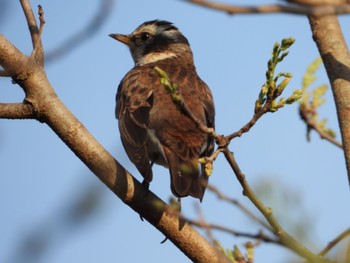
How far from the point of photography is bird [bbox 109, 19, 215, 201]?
18.4ft

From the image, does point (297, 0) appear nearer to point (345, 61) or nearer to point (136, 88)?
point (345, 61)

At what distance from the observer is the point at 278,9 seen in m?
2.17

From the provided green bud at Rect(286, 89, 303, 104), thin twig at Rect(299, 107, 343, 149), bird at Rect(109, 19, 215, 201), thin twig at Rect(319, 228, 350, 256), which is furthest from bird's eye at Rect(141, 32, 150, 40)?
thin twig at Rect(319, 228, 350, 256)

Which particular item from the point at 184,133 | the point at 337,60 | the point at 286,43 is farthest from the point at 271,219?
the point at 184,133

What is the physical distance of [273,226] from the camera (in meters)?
3.33

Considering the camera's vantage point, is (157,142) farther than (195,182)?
Yes

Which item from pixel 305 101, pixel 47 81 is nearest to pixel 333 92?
pixel 305 101

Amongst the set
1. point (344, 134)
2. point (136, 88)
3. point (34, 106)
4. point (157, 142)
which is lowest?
point (344, 134)

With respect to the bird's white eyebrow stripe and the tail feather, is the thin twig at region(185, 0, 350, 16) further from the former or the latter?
the bird's white eyebrow stripe

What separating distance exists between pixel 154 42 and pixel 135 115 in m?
2.64

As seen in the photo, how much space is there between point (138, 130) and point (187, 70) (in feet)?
5.78

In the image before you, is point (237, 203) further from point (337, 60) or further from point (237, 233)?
point (337, 60)

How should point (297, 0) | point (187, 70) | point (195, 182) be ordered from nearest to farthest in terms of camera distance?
point (297, 0) < point (195, 182) < point (187, 70)

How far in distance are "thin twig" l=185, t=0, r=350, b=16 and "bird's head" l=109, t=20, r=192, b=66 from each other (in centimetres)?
649
